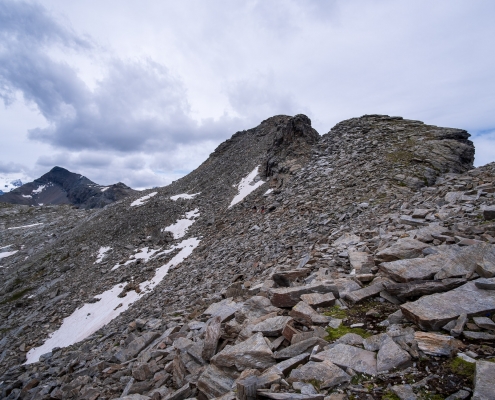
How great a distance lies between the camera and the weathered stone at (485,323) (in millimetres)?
5031

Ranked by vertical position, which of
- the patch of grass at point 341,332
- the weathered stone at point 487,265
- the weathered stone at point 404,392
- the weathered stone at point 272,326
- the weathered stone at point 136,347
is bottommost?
the weathered stone at point 136,347

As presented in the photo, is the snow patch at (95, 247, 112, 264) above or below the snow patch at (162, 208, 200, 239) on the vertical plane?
below

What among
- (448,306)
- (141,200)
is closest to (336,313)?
(448,306)

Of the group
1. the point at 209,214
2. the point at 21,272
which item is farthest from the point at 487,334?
A: the point at 21,272

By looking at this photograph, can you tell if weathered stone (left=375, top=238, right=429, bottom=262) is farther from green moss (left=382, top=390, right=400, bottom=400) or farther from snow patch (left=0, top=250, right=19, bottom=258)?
snow patch (left=0, top=250, right=19, bottom=258)

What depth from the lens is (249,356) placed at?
6188mm

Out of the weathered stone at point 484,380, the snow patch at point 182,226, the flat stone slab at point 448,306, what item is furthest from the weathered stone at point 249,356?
the snow patch at point 182,226

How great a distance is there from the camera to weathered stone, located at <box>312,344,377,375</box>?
193 inches

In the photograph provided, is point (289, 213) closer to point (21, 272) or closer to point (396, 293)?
point (396, 293)

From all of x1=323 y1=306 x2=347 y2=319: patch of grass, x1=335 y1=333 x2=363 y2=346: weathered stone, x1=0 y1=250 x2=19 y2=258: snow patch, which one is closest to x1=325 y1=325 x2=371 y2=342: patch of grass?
x1=335 y1=333 x2=363 y2=346: weathered stone

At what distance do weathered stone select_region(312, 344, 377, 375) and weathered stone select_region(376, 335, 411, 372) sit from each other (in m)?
0.14

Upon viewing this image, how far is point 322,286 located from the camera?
832cm

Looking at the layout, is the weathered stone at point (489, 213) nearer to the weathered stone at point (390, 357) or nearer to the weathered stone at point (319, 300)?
the weathered stone at point (319, 300)

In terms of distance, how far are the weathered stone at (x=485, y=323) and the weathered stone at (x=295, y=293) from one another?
3.46 meters
